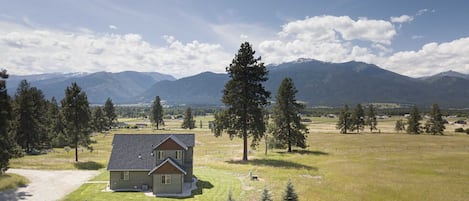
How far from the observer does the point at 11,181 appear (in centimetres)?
4038

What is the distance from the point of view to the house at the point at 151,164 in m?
38.3

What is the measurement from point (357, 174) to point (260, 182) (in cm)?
1450

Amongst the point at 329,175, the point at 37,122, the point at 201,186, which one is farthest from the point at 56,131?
the point at 329,175

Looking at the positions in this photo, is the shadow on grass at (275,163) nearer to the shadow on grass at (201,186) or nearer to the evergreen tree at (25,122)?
the shadow on grass at (201,186)

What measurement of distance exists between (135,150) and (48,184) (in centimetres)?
1103

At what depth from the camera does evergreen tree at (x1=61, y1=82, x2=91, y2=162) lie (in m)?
57.1

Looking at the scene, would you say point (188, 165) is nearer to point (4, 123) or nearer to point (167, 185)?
point (167, 185)

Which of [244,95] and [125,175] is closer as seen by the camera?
[125,175]

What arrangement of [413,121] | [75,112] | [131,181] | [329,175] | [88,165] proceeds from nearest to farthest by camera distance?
1. [131,181]
2. [329,175]
3. [88,165]
4. [75,112]
5. [413,121]

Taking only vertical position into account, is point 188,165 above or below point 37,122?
below

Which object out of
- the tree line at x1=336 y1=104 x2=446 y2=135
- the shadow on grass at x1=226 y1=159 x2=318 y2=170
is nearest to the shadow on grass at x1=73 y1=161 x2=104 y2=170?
the shadow on grass at x1=226 y1=159 x2=318 y2=170

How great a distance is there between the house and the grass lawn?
36.0 ft

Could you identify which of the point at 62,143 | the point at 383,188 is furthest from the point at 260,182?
the point at 62,143

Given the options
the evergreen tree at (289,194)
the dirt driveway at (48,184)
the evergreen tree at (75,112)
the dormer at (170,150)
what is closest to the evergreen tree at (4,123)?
the dirt driveway at (48,184)
